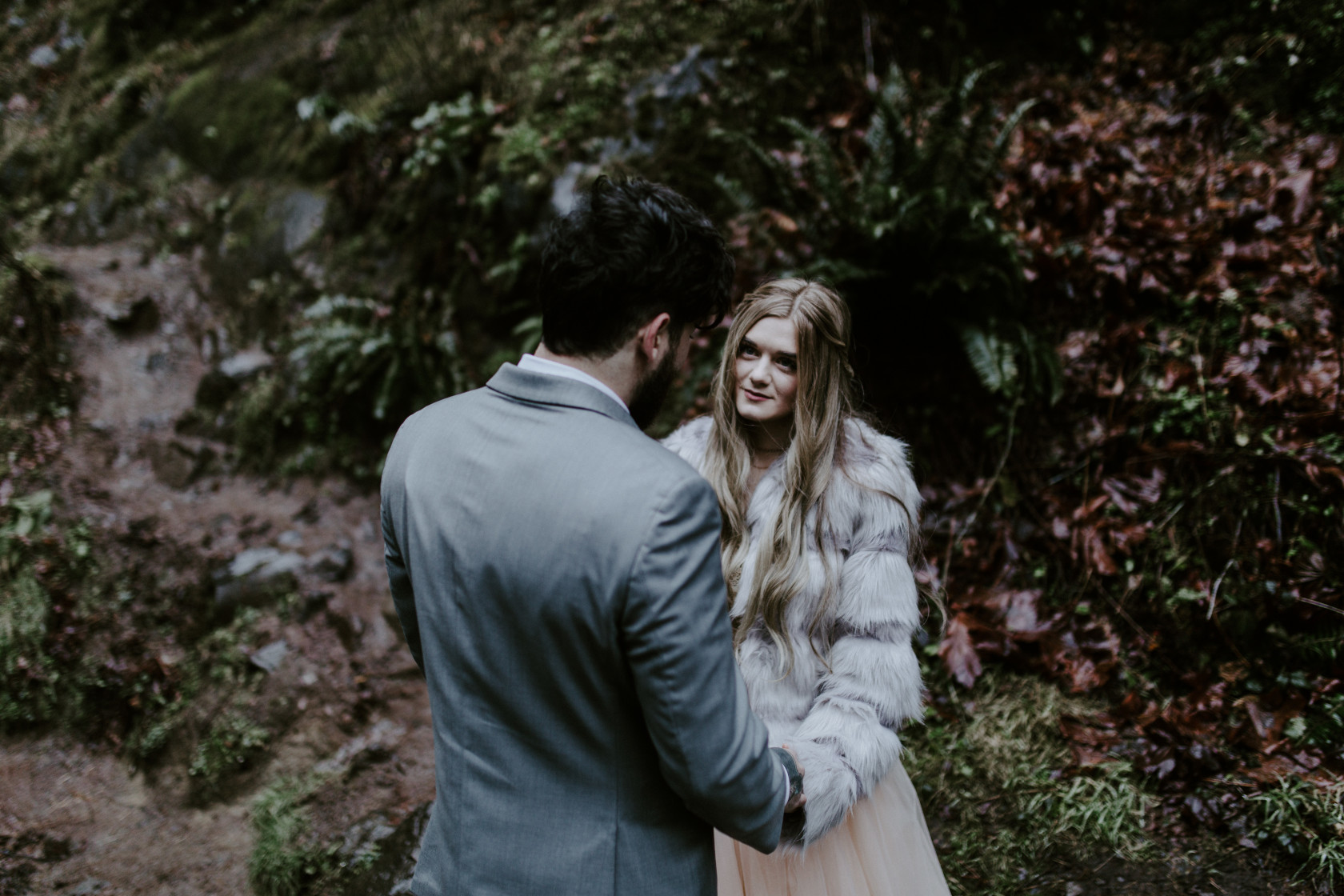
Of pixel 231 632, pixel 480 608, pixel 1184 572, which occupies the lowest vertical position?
pixel 231 632

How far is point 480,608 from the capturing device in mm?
1406

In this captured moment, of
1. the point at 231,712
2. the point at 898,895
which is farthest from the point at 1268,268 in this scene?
the point at 231,712

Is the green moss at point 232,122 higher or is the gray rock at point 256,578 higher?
the green moss at point 232,122

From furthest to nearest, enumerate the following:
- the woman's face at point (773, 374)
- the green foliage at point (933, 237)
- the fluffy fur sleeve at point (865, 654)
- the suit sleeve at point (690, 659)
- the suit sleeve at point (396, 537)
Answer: the green foliage at point (933, 237)
the woman's face at point (773, 374)
the fluffy fur sleeve at point (865, 654)
the suit sleeve at point (396, 537)
the suit sleeve at point (690, 659)

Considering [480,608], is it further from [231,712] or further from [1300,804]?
[231,712]

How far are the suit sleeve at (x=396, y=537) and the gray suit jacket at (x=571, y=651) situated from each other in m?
0.01

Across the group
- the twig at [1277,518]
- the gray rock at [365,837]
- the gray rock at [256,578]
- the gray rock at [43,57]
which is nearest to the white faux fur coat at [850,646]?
the twig at [1277,518]

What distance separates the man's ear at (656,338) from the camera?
1.52 metres

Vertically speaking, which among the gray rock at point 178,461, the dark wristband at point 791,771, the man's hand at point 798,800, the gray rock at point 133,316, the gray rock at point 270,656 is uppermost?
the gray rock at point 133,316

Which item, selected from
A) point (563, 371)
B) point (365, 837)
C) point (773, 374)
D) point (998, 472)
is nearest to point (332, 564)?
point (365, 837)

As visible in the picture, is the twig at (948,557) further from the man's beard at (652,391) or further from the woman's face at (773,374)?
the man's beard at (652,391)

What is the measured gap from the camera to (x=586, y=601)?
1.30 meters

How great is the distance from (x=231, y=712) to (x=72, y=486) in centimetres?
247

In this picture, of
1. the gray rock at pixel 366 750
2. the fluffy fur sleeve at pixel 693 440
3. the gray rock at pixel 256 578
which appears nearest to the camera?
the fluffy fur sleeve at pixel 693 440
